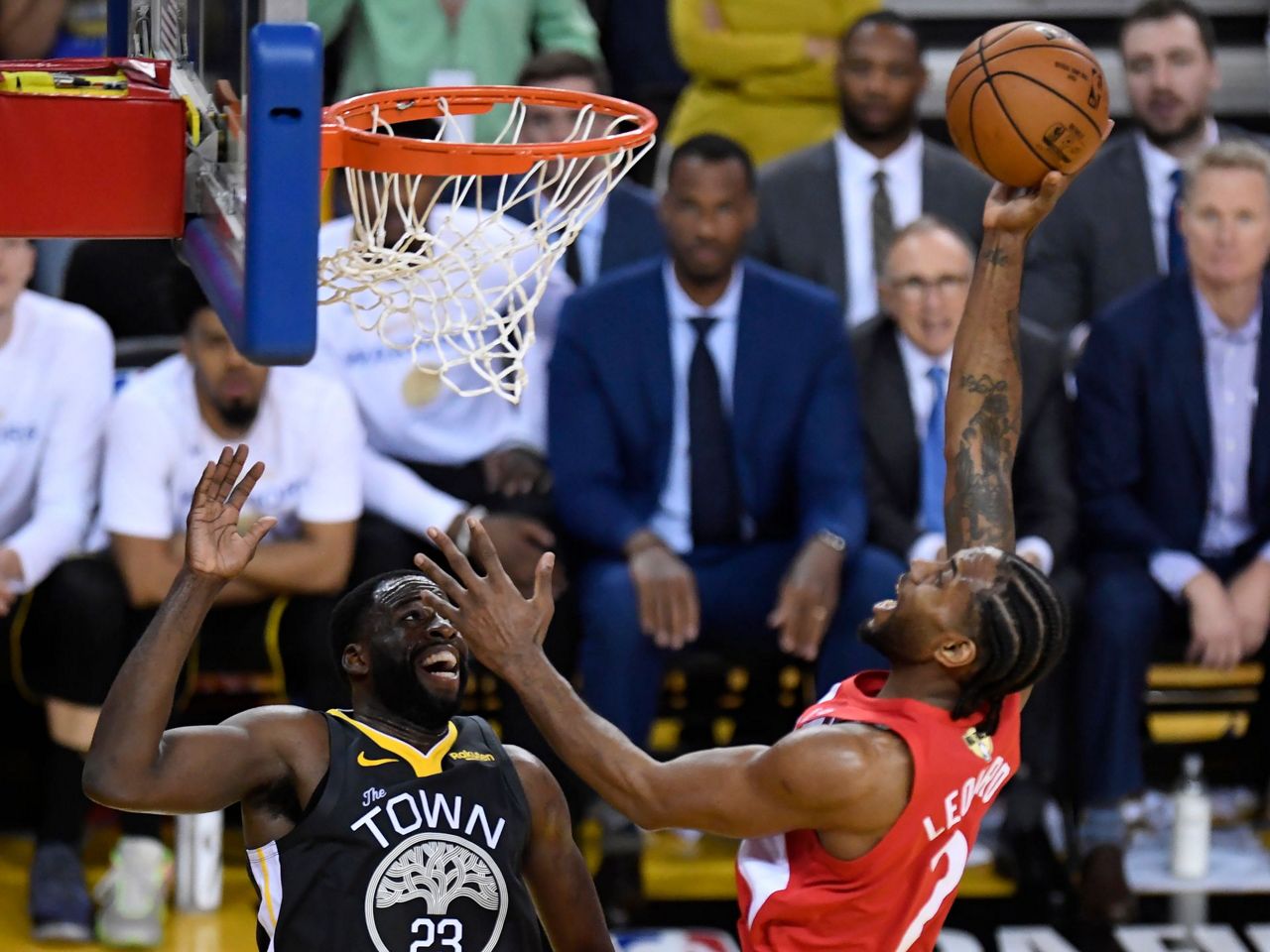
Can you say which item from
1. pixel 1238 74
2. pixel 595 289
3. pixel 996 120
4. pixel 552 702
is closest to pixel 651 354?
pixel 595 289

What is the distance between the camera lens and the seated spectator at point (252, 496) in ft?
17.5

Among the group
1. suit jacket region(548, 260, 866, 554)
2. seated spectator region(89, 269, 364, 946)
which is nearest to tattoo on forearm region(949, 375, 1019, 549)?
suit jacket region(548, 260, 866, 554)

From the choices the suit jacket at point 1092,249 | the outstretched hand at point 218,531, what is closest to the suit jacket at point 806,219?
the suit jacket at point 1092,249

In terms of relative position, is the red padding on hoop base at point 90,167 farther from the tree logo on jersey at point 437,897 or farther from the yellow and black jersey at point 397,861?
the tree logo on jersey at point 437,897

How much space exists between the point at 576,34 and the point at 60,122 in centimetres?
376

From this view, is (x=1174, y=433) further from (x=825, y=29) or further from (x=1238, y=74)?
(x=1238, y=74)

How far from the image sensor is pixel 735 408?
5.72 m

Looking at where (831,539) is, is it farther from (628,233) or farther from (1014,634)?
(1014,634)

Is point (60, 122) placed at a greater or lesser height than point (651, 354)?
greater

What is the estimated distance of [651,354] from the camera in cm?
571

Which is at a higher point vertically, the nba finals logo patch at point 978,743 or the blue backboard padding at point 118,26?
the blue backboard padding at point 118,26

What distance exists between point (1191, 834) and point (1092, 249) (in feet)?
5.82

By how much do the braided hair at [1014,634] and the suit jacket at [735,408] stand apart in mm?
2337

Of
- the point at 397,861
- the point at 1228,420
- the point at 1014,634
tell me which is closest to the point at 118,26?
the point at 397,861
